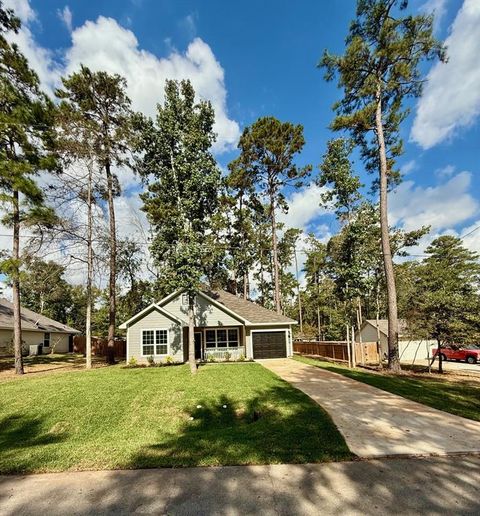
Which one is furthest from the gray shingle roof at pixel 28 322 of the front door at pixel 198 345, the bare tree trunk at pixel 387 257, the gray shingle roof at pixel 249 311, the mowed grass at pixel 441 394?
the bare tree trunk at pixel 387 257

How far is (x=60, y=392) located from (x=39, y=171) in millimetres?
11334

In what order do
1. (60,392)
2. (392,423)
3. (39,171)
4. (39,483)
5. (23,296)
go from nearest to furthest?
(39,483)
(392,423)
(60,392)
(39,171)
(23,296)

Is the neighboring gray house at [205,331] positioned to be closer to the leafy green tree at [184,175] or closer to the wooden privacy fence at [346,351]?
the wooden privacy fence at [346,351]

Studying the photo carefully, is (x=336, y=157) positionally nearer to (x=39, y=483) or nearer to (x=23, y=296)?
(x=39, y=483)

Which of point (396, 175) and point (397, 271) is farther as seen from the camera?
point (397, 271)

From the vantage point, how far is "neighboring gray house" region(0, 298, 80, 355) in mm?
23438

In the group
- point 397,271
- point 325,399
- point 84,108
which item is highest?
point 84,108

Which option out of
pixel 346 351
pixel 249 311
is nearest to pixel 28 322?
pixel 249 311

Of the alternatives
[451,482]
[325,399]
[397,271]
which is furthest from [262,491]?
[397,271]

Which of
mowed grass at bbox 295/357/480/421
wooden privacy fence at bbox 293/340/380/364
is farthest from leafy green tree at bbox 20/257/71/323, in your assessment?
mowed grass at bbox 295/357/480/421

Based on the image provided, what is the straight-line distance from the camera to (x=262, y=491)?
3732mm

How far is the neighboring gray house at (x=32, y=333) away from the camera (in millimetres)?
23438

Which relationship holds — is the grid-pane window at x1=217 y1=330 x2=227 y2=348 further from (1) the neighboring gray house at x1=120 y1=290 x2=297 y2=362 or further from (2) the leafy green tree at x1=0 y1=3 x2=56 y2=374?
(2) the leafy green tree at x1=0 y1=3 x2=56 y2=374

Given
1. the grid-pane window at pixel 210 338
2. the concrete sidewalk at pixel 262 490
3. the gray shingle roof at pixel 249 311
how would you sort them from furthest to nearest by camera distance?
the gray shingle roof at pixel 249 311 < the grid-pane window at pixel 210 338 < the concrete sidewalk at pixel 262 490
